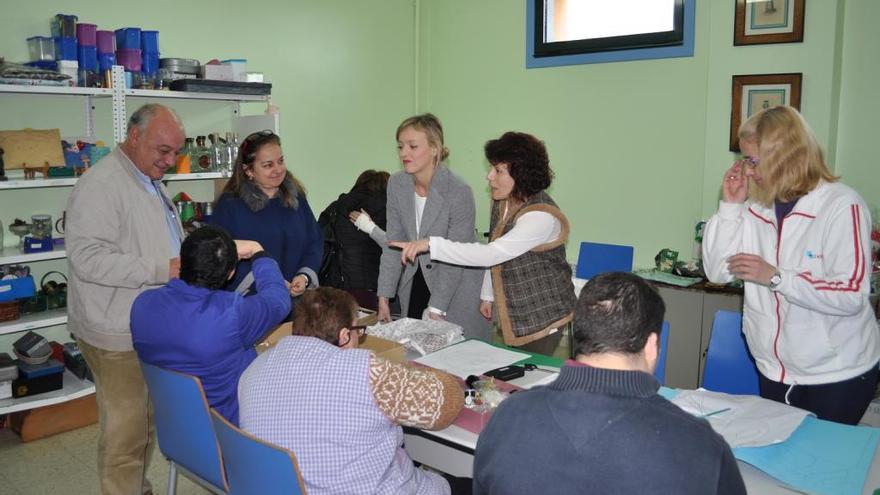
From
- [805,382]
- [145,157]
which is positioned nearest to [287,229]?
[145,157]

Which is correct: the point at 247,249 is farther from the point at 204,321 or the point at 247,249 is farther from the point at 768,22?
the point at 768,22

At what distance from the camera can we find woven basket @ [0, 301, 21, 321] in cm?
369

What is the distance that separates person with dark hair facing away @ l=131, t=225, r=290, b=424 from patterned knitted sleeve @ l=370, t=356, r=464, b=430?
A: 2.03 feet

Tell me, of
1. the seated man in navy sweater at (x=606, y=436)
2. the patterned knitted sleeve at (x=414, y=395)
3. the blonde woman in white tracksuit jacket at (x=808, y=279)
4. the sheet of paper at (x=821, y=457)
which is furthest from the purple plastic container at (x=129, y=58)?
the sheet of paper at (x=821, y=457)

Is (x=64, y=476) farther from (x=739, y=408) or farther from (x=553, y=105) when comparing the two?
(x=553, y=105)

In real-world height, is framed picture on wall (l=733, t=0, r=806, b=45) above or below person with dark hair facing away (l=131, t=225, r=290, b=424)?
above

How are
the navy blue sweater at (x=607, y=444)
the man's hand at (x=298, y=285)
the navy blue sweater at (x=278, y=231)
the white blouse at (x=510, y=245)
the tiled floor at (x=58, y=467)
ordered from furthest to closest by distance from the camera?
the tiled floor at (x=58, y=467)
the navy blue sweater at (x=278, y=231)
the man's hand at (x=298, y=285)
the white blouse at (x=510, y=245)
the navy blue sweater at (x=607, y=444)

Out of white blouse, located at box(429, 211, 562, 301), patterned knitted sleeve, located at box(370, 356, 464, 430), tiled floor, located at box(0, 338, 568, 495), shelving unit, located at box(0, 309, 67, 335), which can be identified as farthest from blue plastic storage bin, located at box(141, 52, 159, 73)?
patterned knitted sleeve, located at box(370, 356, 464, 430)

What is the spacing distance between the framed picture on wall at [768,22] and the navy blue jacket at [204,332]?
136 inches

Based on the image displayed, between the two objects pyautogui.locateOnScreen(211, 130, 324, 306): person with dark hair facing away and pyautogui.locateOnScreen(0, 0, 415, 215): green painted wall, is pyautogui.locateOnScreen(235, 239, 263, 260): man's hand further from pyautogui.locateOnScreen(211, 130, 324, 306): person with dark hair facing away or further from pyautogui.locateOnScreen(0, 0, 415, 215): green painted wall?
pyautogui.locateOnScreen(0, 0, 415, 215): green painted wall

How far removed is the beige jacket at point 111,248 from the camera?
99.6 inches

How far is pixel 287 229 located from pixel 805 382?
2.15 m

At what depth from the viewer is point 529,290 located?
2934mm

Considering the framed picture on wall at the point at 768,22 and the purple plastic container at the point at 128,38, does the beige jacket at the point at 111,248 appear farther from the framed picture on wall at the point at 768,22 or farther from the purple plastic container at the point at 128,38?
the framed picture on wall at the point at 768,22
